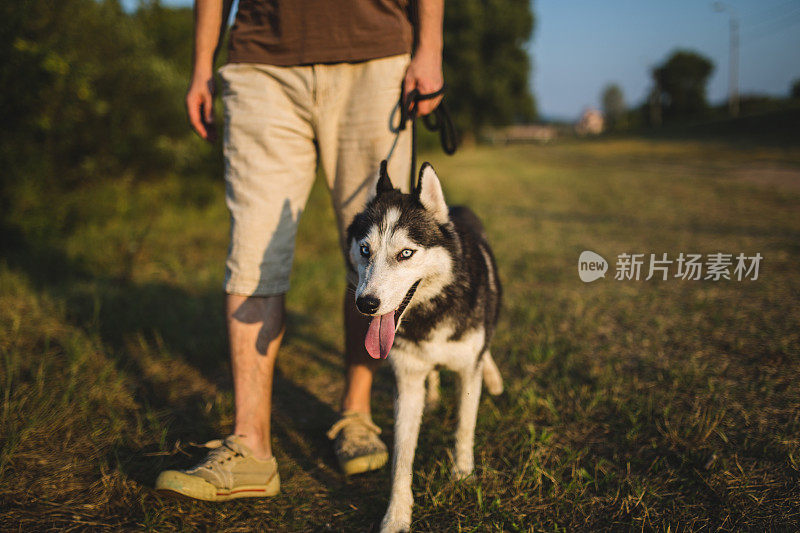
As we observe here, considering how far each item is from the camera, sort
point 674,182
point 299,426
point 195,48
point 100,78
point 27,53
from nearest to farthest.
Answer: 1. point 195,48
2. point 299,426
3. point 27,53
4. point 100,78
5. point 674,182

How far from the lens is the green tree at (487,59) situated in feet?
88.5

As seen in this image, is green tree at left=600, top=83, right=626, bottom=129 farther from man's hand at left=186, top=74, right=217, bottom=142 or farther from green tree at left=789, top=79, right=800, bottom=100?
man's hand at left=186, top=74, right=217, bottom=142

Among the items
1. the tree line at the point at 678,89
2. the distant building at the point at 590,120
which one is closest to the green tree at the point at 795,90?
the tree line at the point at 678,89

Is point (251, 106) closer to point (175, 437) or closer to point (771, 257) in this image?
point (175, 437)

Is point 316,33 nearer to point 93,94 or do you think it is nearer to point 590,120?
point 93,94

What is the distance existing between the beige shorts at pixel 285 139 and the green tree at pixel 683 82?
63.1 meters

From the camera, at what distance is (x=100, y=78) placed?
20.8 feet

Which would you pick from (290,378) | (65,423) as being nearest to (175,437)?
(65,423)

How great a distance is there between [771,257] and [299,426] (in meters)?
5.28

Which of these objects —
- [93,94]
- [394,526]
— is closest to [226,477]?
[394,526]

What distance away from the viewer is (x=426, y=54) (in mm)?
2146

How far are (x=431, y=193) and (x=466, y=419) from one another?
3.52 ft

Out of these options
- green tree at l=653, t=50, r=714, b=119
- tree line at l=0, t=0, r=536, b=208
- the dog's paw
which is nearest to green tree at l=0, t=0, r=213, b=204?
tree line at l=0, t=0, r=536, b=208

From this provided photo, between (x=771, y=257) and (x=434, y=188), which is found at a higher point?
(x=434, y=188)
